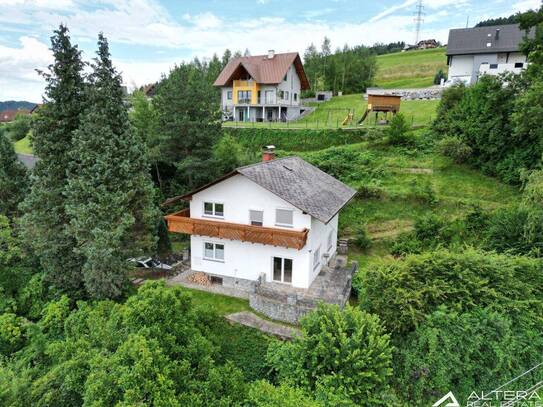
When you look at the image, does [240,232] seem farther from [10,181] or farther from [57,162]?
[10,181]

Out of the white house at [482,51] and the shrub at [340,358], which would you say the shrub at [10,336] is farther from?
the white house at [482,51]

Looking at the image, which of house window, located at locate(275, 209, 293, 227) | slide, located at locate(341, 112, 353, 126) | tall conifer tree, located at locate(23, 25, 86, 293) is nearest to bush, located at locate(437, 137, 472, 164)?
slide, located at locate(341, 112, 353, 126)

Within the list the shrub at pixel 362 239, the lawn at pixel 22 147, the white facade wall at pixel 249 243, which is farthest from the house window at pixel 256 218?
the lawn at pixel 22 147

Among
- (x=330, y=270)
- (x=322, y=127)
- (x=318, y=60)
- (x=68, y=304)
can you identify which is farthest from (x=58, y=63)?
(x=318, y=60)

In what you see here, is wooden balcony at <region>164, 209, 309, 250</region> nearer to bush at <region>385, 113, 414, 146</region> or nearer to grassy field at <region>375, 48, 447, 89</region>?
bush at <region>385, 113, 414, 146</region>

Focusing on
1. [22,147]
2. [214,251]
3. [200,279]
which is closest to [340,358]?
[214,251]

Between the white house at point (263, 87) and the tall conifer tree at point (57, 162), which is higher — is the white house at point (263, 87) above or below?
above
